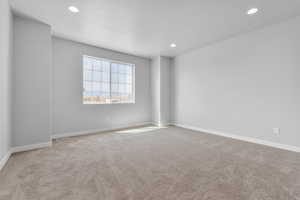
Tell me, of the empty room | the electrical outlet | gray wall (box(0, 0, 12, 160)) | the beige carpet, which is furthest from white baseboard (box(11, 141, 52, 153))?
the electrical outlet

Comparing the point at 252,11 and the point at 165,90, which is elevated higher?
the point at 252,11

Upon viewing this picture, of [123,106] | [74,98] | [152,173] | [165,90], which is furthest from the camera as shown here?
[165,90]

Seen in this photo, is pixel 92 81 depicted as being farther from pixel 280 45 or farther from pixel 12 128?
pixel 280 45

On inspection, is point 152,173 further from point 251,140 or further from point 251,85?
point 251,85

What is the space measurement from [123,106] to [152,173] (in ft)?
10.7

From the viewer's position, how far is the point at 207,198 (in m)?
1.39

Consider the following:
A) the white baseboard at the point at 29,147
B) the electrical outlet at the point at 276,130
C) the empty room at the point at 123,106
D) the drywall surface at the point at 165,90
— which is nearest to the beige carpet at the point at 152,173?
the empty room at the point at 123,106

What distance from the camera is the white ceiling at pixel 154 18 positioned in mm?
2268

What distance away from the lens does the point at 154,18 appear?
270cm

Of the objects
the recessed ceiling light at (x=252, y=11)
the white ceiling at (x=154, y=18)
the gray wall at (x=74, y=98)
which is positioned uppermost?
the white ceiling at (x=154, y=18)

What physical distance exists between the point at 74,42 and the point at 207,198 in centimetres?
472

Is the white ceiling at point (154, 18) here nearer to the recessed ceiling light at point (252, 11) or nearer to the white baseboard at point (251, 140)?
the recessed ceiling light at point (252, 11)

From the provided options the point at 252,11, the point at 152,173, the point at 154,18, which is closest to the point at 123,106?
the point at 154,18

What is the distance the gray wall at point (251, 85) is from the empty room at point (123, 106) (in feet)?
0.08
